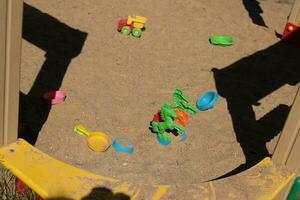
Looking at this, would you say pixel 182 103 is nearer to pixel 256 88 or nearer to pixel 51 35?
pixel 256 88

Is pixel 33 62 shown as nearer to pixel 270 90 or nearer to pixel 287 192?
pixel 270 90

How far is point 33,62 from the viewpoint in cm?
448

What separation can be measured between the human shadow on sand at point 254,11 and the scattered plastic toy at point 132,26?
160 cm

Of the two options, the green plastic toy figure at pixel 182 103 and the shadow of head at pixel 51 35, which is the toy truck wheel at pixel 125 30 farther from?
the green plastic toy figure at pixel 182 103

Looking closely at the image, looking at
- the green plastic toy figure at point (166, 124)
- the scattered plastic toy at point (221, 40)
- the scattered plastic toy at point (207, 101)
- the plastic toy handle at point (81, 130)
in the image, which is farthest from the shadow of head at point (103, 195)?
the scattered plastic toy at point (221, 40)

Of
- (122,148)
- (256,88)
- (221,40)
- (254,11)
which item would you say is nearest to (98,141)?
(122,148)

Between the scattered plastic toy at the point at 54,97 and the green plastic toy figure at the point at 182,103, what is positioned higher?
the green plastic toy figure at the point at 182,103

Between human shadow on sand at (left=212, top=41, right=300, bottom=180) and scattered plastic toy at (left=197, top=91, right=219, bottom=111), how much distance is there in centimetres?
16

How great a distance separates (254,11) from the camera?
254 inches

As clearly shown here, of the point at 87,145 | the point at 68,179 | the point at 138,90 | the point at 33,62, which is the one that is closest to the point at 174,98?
the point at 138,90

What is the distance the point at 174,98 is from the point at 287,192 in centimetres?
136

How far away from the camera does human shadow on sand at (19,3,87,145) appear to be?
146 inches

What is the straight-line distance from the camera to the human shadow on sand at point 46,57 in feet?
12.2

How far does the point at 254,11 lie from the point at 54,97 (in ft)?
11.1
